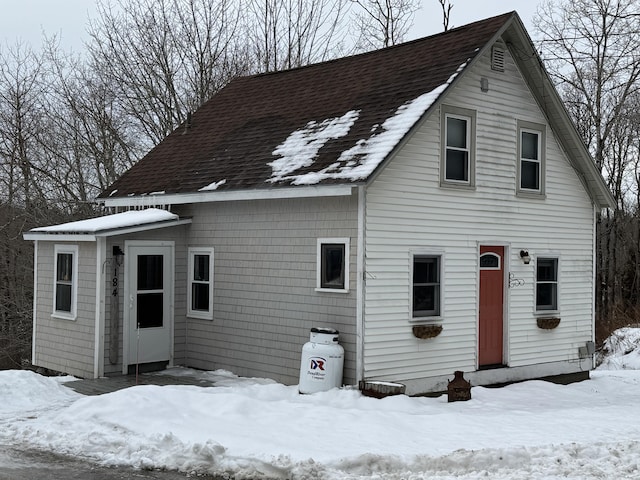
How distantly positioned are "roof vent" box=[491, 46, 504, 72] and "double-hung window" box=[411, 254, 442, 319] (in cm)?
358

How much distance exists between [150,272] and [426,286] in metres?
5.00

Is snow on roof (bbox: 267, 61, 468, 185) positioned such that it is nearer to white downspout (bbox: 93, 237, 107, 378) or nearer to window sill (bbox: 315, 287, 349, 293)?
window sill (bbox: 315, 287, 349, 293)

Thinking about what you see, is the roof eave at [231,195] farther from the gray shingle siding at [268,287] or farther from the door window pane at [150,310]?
the door window pane at [150,310]

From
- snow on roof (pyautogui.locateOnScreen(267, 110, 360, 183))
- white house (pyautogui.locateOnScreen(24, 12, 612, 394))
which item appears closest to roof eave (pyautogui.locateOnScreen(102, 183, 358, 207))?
white house (pyautogui.locateOnScreen(24, 12, 612, 394))

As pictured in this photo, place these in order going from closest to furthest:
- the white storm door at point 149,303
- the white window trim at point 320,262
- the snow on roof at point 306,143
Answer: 1. the white window trim at point 320,262
2. the snow on roof at point 306,143
3. the white storm door at point 149,303

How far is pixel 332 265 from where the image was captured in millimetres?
12477

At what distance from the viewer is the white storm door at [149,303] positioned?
1408 centimetres

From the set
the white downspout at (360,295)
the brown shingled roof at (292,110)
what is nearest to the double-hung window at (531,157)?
the brown shingled roof at (292,110)

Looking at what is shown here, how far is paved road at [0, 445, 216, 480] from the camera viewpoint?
8.03m

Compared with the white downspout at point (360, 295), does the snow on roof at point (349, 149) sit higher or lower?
higher

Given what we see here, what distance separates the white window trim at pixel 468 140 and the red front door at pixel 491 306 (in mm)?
1277

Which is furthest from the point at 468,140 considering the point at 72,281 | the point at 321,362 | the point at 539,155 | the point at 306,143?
the point at 72,281

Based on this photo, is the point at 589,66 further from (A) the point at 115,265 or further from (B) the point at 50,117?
(A) the point at 115,265

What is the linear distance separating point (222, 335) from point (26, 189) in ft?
51.9
